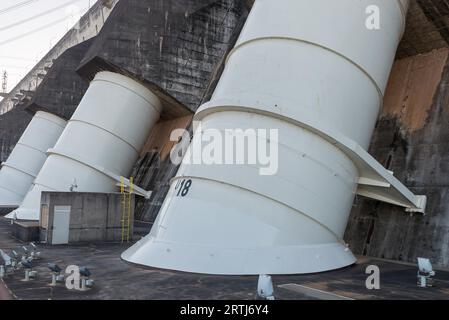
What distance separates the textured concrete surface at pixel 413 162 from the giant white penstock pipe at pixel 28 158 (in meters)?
23.0

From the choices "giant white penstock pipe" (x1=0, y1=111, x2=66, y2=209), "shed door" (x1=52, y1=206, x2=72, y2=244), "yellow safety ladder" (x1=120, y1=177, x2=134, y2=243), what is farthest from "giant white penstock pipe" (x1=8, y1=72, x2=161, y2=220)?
"giant white penstock pipe" (x1=0, y1=111, x2=66, y2=209)

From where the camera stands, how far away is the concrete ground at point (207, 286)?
6980mm

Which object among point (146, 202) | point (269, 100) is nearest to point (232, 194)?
point (269, 100)

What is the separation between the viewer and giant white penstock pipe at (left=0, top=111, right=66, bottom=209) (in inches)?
1178

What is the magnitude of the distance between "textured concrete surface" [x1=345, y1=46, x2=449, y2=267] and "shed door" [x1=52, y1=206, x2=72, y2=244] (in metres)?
8.75

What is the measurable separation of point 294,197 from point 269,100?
2.14m

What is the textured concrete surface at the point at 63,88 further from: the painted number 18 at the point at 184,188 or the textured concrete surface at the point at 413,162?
the painted number 18 at the point at 184,188

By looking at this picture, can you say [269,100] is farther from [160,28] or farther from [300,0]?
[160,28]

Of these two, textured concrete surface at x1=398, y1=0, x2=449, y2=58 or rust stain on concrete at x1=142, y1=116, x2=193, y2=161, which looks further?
rust stain on concrete at x1=142, y1=116, x2=193, y2=161

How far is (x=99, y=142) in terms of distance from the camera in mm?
19781

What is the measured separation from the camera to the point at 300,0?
10.3m

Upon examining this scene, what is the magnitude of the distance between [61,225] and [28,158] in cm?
1804

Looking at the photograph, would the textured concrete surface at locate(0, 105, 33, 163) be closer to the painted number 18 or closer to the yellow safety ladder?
the yellow safety ladder

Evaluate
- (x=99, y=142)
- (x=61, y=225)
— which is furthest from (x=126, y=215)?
(x=99, y=142)
